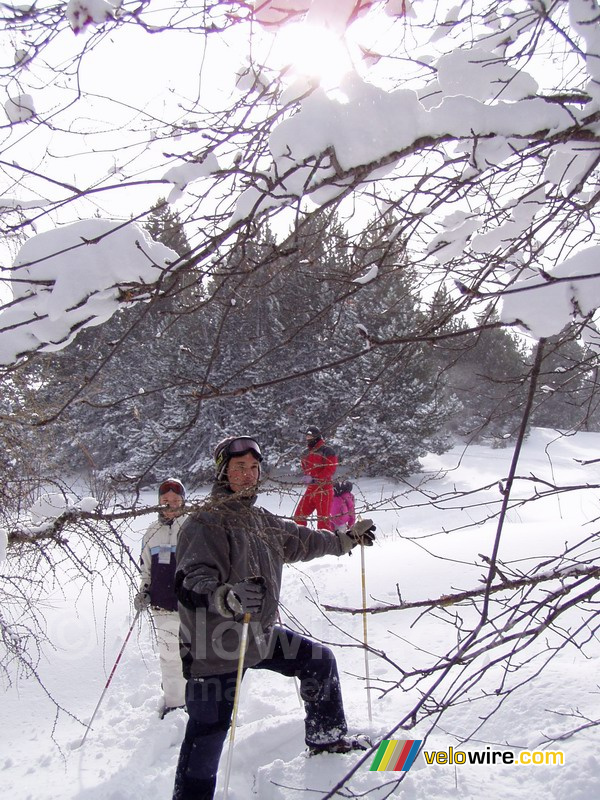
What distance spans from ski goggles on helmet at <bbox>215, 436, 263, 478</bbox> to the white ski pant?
182 centimetres

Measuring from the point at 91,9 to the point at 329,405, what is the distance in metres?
15.0

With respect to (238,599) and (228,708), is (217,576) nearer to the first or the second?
(238,599)

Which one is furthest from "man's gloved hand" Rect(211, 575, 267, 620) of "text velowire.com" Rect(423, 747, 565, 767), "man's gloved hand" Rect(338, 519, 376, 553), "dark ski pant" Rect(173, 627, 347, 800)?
"text velowire.com" Rect(423, 747, 565, 767)

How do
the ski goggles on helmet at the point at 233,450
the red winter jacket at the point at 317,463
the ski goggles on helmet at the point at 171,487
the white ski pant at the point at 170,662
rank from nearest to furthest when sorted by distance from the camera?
the red winter jacket at the point at 317,463 → the ski goggles on helmet at the point at 233,450 → the white ski pant at the point at 170,662 → the ski goggles on helmet at the point at 171,487

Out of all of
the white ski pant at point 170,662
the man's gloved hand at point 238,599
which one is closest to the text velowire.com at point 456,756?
the man's gloved hand at point 238,599

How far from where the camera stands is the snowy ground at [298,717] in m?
2.74

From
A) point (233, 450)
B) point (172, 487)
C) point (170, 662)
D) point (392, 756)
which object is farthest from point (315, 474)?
point (392, 756)

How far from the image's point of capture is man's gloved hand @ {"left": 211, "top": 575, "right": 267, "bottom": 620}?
2.71 metres

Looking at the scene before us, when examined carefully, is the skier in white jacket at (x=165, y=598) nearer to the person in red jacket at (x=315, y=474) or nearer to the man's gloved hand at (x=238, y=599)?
the person in red jacket at (x=315, y=474)

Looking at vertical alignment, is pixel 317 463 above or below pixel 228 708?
above

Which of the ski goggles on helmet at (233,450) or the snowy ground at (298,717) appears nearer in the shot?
the snowy ground at (298,717)

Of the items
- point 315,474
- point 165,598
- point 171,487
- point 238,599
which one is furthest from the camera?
point 171,487

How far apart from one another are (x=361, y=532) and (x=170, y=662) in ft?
6.48

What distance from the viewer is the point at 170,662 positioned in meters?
4.28
